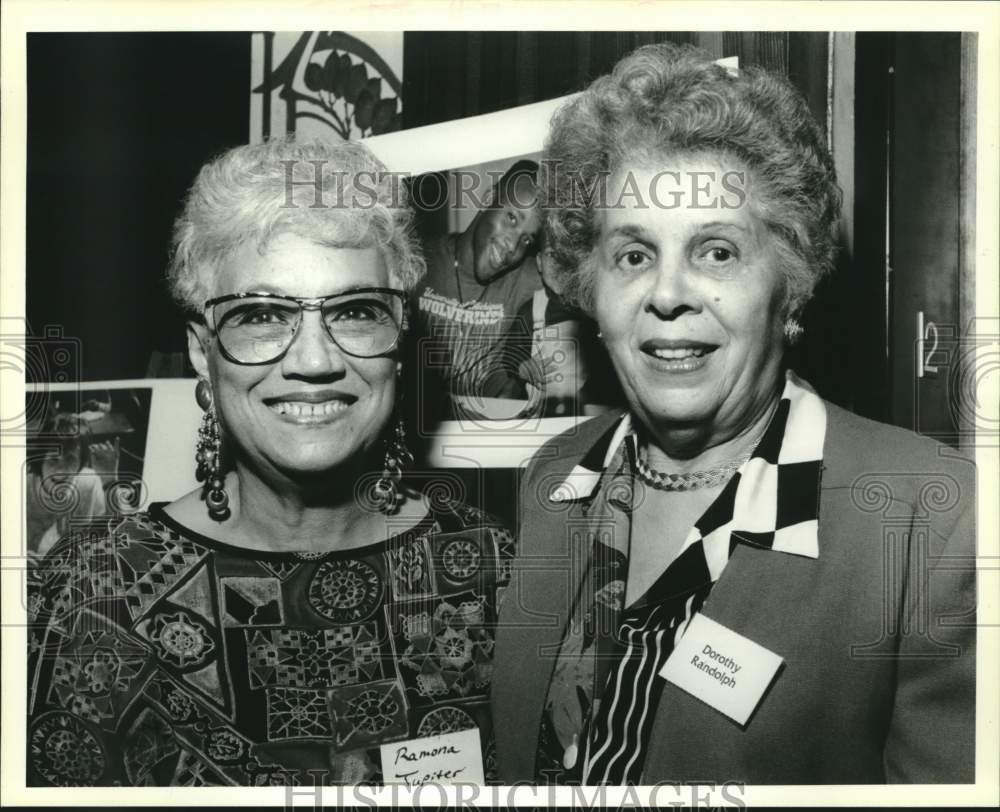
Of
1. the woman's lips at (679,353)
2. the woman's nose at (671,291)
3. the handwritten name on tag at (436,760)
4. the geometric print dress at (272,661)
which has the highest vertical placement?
the woman's nose at (671,291)

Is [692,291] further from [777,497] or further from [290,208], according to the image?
[290,208]

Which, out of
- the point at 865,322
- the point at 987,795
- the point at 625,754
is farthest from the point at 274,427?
the point at 987,795

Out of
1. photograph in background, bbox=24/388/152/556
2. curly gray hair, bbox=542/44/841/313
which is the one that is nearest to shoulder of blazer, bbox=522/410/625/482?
curly gray hair, bbox=542/44/841/313

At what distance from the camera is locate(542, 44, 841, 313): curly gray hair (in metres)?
1.65

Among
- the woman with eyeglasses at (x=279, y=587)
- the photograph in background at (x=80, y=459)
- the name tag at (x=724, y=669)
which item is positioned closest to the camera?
the name tag at (x=724, y=669)

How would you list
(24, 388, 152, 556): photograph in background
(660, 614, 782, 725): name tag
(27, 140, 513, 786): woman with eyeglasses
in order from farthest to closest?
(24, 388, 152, 556): photograph in background < (27, 140, 513, 786): woman with eyeglasses < (660, 614, 782, 725): name tag

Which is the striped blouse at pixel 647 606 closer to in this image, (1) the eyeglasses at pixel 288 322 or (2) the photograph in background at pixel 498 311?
(2) the photograph in background at pixel 498 311

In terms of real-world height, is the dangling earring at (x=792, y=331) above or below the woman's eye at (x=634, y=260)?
below

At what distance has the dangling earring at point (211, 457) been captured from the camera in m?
1.82

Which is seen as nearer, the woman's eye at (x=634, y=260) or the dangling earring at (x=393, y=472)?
the woman's eye at (x=634, y=260)

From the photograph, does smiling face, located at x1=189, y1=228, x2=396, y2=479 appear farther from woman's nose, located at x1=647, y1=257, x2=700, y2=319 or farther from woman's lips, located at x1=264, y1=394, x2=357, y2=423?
woman's nose, located at x1=647, y1=257, x2=700, y2=319

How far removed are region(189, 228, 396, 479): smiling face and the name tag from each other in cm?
68

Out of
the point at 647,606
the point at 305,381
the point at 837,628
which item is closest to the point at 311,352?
the point at 305,381

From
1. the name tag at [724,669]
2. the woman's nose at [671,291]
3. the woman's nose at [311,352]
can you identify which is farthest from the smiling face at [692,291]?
the woman's nose at [311,352]
